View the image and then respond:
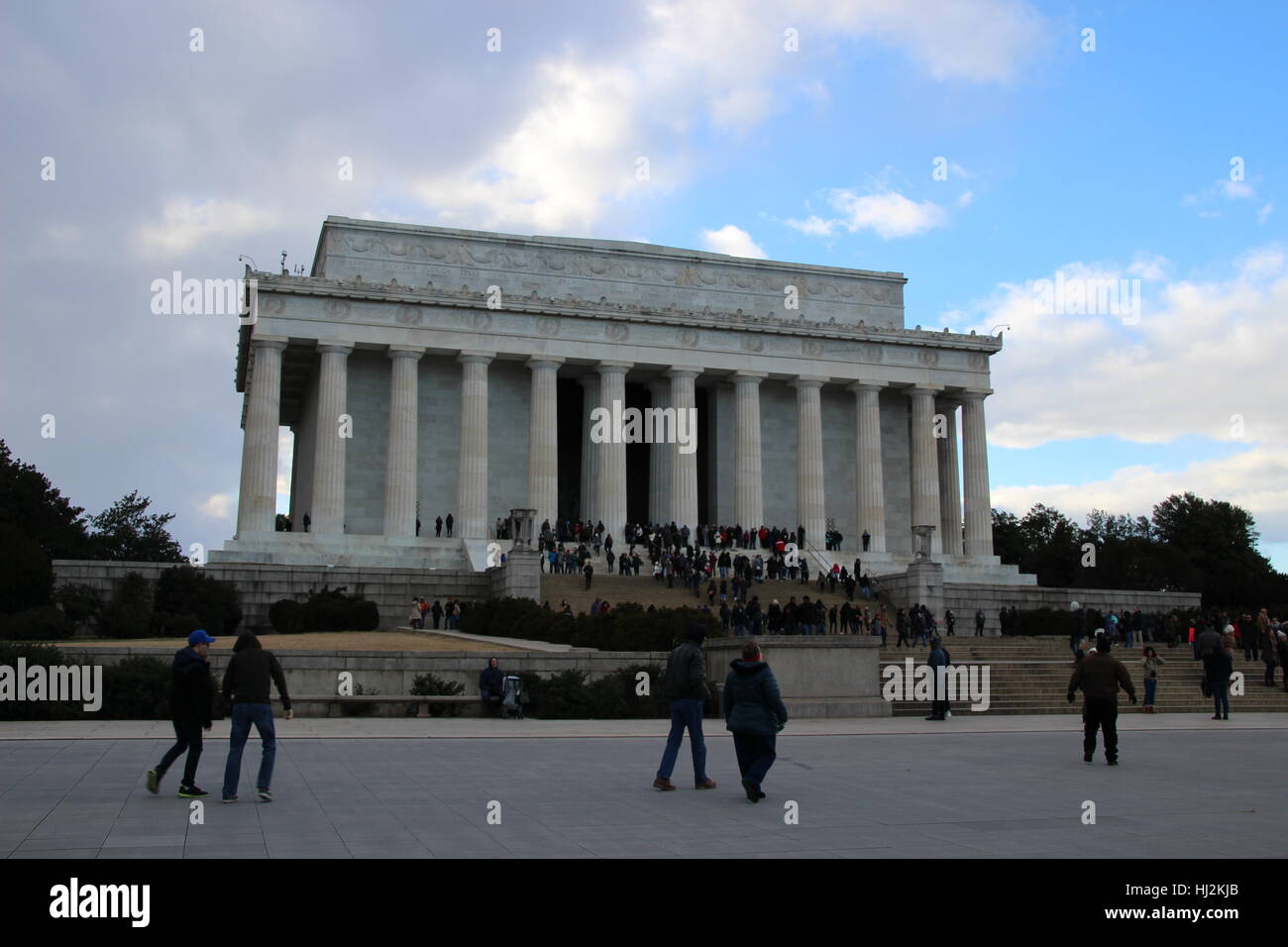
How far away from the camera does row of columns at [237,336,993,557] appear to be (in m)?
56.8

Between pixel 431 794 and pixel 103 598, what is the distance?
112 feet

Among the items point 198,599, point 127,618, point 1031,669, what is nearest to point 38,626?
point 127,618

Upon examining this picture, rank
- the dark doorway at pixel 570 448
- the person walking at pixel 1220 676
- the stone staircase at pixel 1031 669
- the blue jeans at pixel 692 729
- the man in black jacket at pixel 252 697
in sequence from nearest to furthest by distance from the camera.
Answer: the man in black jacket at pixel 252 697 → the blue jeans at pixel 692 729 → the person walking at pixel 1220 676 → the stone staircase at pixel 1031 669 → the dark doorway at pixel 570 448

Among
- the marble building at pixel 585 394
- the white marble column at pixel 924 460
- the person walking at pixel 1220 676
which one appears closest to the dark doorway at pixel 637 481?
the marble building at pixel 585 394

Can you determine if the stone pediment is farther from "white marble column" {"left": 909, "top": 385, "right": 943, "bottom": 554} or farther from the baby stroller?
the baby stroller

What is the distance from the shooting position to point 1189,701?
3225cm

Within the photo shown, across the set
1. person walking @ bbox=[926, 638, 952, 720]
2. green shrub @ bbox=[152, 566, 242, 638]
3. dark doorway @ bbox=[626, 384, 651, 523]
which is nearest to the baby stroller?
person walking @ bbox=[926, 638, 952, 720]

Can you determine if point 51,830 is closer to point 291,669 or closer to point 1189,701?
point 291,669

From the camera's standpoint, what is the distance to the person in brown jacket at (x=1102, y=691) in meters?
17.1

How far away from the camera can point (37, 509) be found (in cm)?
6931

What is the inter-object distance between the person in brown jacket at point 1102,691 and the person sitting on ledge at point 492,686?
1134 centimetres

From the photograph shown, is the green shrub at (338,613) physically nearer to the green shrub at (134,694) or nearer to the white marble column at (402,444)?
the white marble column at (402,444)

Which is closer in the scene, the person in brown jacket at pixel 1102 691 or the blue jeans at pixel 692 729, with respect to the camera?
the blue jeans at pixel 692 729

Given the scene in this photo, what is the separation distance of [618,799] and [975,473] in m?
56.2
